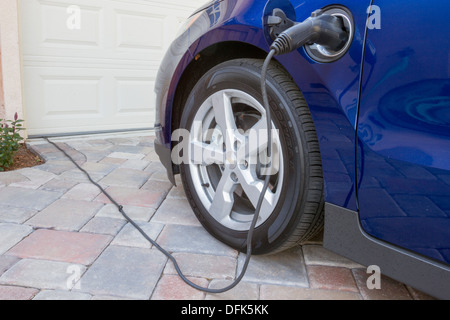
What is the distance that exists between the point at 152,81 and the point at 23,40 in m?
1.34

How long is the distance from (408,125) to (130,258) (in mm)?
1132

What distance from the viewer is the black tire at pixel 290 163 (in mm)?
1334

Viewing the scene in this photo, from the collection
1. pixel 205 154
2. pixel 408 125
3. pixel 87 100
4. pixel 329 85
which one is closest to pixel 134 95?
pixel 87 100

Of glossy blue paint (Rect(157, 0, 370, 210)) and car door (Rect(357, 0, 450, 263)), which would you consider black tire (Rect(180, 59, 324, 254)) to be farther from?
car door (Rect(357, 0, 450, 263))

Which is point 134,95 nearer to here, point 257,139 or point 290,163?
point 257,139

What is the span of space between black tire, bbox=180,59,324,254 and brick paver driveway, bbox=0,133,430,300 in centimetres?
17

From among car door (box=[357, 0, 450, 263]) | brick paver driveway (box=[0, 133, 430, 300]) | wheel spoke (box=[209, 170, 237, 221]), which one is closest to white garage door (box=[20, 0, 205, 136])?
brick paver driveway (box=[0, 133, 430, 300])

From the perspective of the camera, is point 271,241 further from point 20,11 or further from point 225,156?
point 20,11

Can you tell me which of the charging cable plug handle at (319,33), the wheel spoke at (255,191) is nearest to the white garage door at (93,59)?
the wheel spoke at (255,191)

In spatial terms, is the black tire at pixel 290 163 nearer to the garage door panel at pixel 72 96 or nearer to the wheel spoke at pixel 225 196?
the wheel spoke at pixel 225 196

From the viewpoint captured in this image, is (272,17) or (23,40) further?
(23,40)

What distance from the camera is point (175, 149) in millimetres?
2092

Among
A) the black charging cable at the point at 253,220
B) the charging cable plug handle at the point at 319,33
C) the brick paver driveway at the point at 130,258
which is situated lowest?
the brick paver driveway at the point at 130,258

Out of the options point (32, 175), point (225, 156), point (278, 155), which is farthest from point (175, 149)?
point (32, 175)
